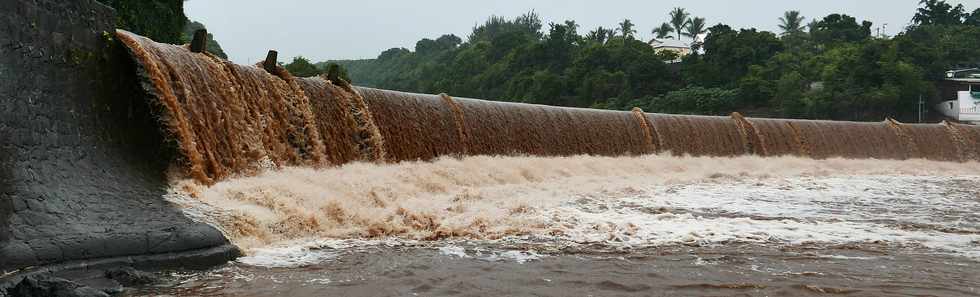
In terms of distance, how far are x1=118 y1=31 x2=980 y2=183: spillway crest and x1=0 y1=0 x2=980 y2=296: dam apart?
2 cm

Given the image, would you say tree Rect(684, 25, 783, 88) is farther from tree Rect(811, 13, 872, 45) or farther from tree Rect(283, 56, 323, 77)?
tree Rect(283, 56, 323, 77)

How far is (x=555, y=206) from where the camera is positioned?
8.29 meters

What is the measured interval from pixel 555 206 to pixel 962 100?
37231 millimetres

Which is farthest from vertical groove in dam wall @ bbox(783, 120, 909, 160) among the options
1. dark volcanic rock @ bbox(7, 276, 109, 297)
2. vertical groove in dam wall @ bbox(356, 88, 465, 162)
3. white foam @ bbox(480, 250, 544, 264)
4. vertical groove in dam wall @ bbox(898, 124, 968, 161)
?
dark volcanic rock @ bbox(7, 276, 109, 297)

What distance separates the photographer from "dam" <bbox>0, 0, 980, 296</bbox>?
4.68m

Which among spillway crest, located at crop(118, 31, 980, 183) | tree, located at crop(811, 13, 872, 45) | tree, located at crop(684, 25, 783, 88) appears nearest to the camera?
spillway crest, located at crop(118, 31, 980, 183)

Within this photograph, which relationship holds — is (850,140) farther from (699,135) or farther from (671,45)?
(671,45)

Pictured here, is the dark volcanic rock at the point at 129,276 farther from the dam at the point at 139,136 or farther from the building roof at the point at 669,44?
the building roof at the point at 669,44

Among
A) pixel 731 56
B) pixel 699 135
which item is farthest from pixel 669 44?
pixel 699 135

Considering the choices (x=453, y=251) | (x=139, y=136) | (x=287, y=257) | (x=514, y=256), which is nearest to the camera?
(x=287, y=257)

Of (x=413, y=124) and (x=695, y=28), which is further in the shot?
(x=695, y=28)

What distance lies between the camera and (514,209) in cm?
776

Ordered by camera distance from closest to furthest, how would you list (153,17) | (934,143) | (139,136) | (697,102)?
(139,136), (153,17), (934,143), (697,102)

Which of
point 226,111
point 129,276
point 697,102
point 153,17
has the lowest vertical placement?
point 129,276
